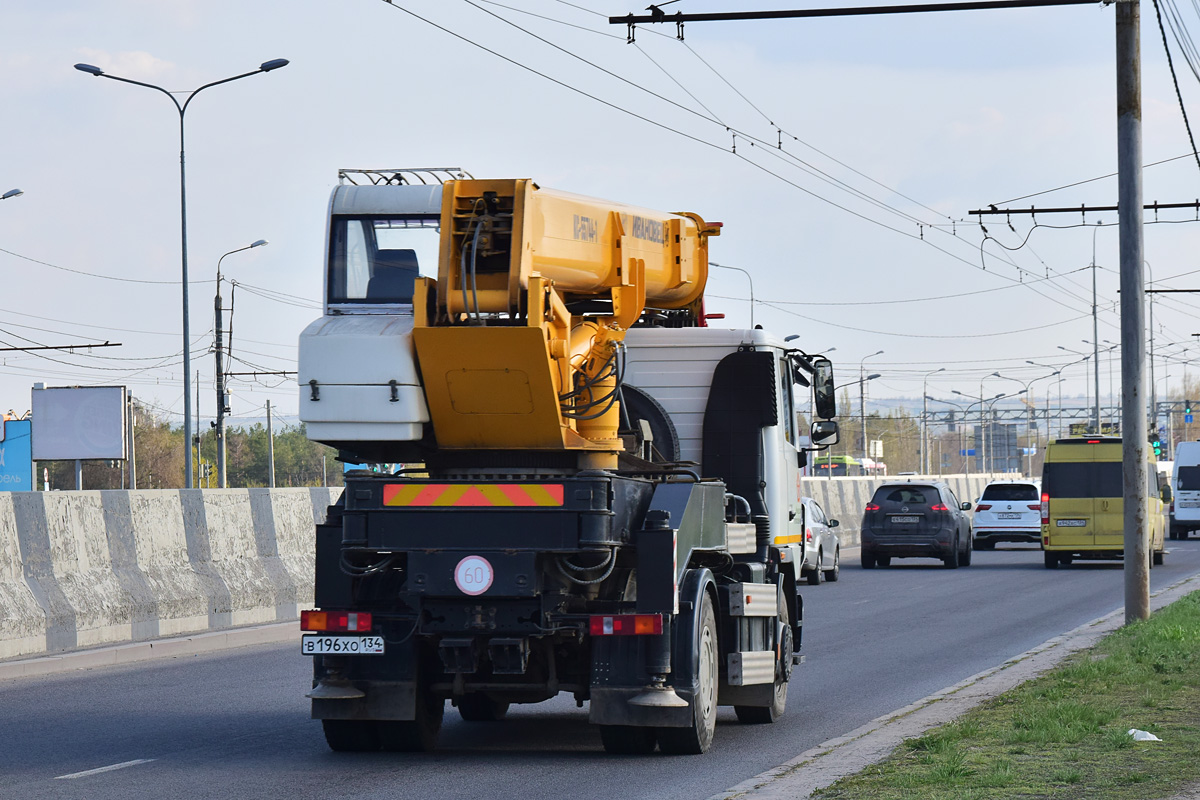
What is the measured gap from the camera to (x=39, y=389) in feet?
174

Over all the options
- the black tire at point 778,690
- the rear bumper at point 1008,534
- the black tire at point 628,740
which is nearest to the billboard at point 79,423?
the rear bumper at point 1008,534

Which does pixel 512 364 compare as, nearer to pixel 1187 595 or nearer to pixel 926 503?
pixel 1187 595

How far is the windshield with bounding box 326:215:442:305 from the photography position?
9750 millimetres

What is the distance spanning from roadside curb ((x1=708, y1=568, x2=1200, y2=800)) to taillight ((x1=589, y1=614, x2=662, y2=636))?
997 millimetres

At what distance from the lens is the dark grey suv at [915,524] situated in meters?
33.3

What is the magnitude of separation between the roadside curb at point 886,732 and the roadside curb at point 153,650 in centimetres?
750

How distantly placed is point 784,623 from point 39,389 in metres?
45.6

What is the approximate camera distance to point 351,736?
32.8 ft

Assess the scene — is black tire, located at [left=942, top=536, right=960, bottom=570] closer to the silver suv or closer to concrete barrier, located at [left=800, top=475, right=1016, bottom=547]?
concrete barrier, located at [left=800, top=475, right=1016, bottom=547]

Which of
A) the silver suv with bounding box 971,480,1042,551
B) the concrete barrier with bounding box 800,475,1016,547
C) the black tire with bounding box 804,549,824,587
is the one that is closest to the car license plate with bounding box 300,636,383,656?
the black tire with bounding box 804,549,824,587

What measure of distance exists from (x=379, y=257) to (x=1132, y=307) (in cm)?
958

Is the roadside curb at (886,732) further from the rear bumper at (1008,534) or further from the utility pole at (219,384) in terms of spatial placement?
the utility pole at (219,384)

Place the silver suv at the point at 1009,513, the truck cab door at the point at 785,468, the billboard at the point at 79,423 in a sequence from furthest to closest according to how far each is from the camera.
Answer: the billboard at the point at 79,423
the silver suv at the point at 1009,513
the truck cab door at the point at 785,468

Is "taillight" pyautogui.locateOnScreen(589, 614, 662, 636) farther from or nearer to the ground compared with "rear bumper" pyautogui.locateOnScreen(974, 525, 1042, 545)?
farther from the ground
